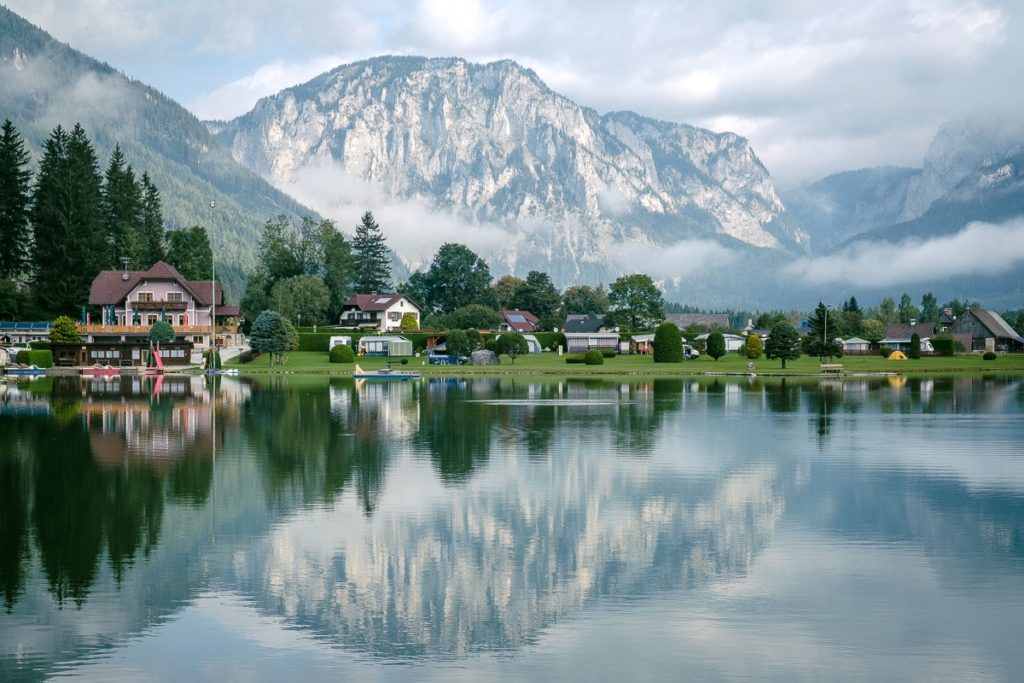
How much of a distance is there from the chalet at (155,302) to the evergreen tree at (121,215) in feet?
20.6

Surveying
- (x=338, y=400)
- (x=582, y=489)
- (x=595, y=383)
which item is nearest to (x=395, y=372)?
(x=595, y=383)

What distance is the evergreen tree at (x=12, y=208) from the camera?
116 meters

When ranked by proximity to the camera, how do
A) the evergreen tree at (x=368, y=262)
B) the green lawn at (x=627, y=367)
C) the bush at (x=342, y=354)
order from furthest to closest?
the evergreen tree at (x=368, y=262) → the bush at (x=342, y=354) → the green lawn at (x=627, y=367)

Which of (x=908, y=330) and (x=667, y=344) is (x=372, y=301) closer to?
(x=667, y=344)

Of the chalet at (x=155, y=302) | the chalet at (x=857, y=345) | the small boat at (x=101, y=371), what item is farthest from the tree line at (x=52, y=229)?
the chalet at (x=857, y=345)

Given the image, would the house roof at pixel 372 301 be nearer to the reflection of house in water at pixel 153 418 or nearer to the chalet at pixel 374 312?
the chalet at pixel 374 312

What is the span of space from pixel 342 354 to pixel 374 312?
134 feet

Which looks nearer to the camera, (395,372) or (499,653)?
(499,653)

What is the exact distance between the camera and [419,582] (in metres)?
18.8

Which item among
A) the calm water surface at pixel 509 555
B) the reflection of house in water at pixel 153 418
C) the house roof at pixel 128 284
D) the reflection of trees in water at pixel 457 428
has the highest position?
the house roof at pixel 128 284

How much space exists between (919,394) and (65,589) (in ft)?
197

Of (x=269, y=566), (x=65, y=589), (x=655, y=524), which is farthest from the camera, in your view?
(x=655, y=524)

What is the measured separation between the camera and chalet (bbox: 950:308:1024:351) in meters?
183

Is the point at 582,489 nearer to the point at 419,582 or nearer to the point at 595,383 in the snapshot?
the point at 419,582
